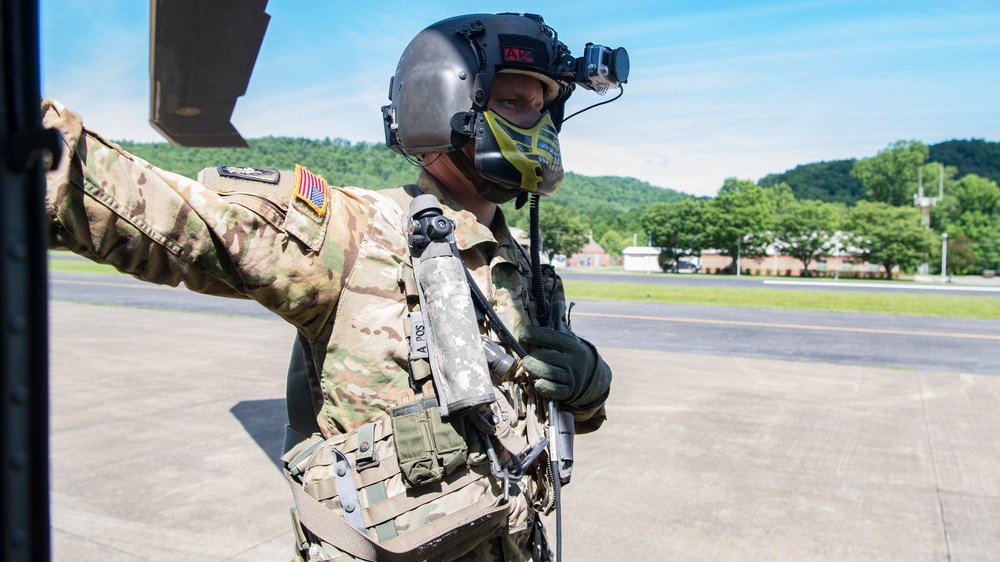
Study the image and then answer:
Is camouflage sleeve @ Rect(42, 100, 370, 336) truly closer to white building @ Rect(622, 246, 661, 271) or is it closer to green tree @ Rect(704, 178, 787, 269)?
green tree @ Rect(704, 178, 787, 269)

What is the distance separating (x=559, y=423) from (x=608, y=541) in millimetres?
2078

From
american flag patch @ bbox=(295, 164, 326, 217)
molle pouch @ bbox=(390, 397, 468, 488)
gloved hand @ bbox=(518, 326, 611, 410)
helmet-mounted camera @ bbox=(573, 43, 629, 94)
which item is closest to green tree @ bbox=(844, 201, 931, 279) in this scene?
helmet-mounted camera @ bbox=(573, 43, 629, 94)

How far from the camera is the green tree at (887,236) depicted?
52.8 m

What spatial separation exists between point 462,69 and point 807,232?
62059mm

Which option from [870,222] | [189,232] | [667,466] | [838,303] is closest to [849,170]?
[870,222]

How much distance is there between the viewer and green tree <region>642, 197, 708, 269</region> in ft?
217

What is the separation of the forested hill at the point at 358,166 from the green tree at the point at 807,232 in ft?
68.7

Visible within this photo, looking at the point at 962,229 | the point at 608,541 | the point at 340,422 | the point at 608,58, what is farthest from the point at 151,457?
the point at 962,229

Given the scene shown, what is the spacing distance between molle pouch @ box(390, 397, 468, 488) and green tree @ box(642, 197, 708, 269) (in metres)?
65.6

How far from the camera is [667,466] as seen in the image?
5.01 meters

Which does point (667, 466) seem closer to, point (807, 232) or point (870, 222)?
point (870, 222)

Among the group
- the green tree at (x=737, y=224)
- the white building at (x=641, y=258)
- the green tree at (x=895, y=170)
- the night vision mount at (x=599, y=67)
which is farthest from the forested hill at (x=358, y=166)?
the green tree at (x=895, y=170)

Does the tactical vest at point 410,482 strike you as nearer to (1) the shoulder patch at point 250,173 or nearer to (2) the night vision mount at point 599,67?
(1) the shoulder patch at point 250,173

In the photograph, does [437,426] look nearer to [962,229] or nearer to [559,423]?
[559,423]
